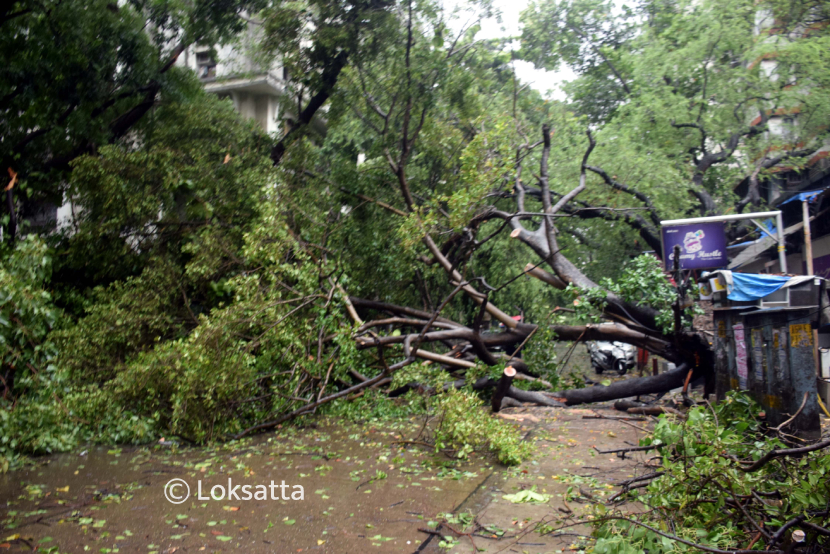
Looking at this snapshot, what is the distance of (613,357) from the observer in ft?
53.9

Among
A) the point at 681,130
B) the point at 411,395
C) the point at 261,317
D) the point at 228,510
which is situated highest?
the point at 681,130

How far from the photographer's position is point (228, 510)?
14.0 feet

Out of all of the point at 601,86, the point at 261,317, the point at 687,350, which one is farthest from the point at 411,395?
the point at 601,86

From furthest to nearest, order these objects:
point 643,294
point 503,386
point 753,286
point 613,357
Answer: point 613,357 → point 643,294 → point 503,386 → point 753,286

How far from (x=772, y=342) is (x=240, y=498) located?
17.2 ft

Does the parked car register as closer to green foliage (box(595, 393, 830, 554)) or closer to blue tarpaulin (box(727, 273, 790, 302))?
blue tarpaulin (box(727, 273, 790, 302))

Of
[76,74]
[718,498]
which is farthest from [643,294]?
[76,74]

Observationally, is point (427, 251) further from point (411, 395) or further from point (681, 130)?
point (681, 130)

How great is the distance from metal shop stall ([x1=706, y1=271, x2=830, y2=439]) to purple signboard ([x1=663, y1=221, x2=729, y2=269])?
204cm

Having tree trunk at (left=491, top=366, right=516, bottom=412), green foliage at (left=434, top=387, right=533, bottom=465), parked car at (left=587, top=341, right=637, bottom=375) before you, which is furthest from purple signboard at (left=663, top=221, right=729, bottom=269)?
parked car at (left=587, top=341, right=637, bottom=375)

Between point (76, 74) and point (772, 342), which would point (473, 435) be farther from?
point (76, 74)

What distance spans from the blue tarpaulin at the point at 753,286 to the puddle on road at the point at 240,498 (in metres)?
3.59

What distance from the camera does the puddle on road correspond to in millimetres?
3703

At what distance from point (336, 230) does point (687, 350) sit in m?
6.11
